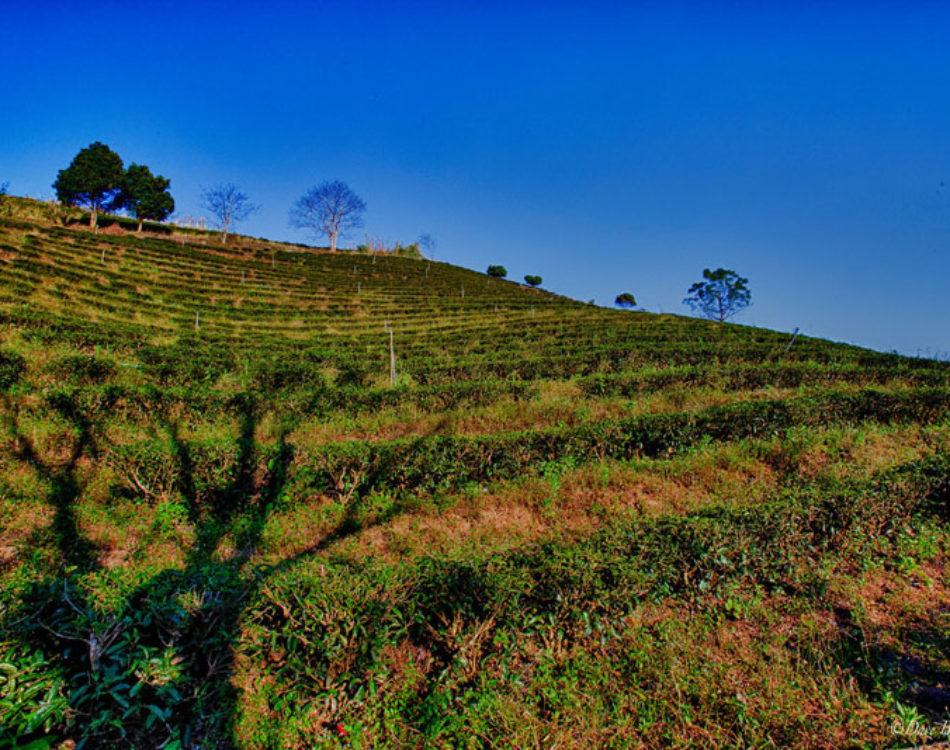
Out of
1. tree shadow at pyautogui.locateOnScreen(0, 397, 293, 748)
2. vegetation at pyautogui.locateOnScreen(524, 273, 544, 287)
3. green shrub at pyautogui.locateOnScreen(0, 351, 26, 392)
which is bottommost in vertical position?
tree shadow at pyautogui.locateOnScreen(0, 397, 293, 748)

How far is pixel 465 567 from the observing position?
408cm

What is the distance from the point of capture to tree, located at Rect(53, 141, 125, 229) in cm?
4762

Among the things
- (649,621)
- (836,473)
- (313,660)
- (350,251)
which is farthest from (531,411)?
(350,251)

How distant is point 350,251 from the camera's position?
225ft

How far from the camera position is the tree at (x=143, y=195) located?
52844 millimetres

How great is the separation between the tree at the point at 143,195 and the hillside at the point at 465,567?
55.2m

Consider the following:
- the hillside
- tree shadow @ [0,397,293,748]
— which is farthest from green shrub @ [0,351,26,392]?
tree shadow @ [0,397,293,748]

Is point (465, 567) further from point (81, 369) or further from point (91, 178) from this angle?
point (91, 178)

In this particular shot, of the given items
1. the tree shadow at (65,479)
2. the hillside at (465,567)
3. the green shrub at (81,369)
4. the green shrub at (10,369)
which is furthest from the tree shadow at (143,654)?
the green shrub at (81,369)

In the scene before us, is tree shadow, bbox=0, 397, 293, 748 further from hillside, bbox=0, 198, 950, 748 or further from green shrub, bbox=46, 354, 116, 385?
green shrub, bbox=46, 354, 116, 385

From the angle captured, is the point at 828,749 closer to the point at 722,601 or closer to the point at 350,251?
the point at 722,601

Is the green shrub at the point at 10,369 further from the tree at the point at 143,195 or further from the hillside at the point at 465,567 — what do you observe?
the tree at the point at 143,195

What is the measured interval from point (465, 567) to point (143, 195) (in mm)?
69968

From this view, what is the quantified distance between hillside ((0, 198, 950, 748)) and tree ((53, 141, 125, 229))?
5194 centimetres
